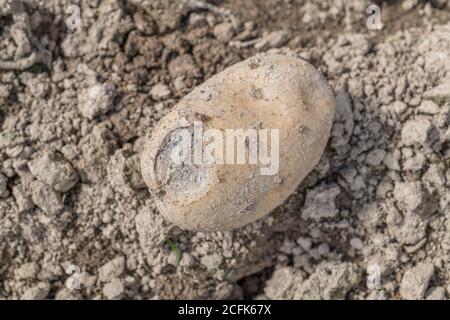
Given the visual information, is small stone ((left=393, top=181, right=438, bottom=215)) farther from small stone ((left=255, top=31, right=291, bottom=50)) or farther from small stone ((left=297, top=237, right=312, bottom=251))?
small stone ((left=255, top=31, right=291, bottom=50))

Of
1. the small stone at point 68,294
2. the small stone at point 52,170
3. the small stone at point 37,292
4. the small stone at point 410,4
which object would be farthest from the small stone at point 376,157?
the small stone at point 37,292

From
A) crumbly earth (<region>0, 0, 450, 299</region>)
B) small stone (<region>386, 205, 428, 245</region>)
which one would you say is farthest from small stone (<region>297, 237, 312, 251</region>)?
small stone (<region>386, 205, 428, 245</region>)

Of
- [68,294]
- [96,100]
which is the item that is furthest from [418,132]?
[68,294]

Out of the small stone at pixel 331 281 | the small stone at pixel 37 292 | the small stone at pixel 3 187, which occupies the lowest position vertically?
the small stone at pixel 331 281

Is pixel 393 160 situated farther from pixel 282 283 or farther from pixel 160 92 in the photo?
pixel 160 92

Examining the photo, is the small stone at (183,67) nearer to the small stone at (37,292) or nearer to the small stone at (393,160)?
the small stone at (393,160)
